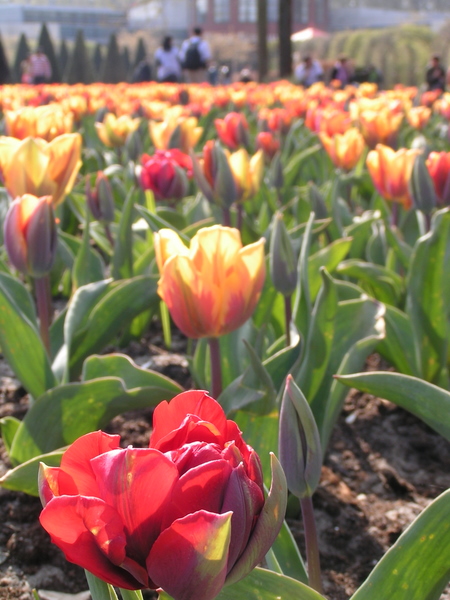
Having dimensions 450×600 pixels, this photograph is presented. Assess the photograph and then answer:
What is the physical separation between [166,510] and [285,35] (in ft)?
54.2

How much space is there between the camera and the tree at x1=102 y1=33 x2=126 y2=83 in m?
20.0

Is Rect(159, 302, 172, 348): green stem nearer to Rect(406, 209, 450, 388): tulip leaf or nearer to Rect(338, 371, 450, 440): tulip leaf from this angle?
Rect(406, 209, 450, 388): tulip leaf

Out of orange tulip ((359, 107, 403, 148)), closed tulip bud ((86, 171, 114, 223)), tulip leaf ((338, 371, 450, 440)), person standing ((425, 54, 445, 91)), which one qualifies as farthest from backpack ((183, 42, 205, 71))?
tulip leaf ((338, 371, 450, 440))

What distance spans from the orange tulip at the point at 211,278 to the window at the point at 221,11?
213 ft

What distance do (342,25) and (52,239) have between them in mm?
70253

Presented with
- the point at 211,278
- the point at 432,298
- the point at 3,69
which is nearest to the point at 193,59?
the point at 3,69

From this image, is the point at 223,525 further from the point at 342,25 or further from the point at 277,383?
the point at 342,25

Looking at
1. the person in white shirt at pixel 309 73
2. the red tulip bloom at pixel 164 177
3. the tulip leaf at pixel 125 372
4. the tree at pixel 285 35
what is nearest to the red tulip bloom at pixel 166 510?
the tulip leaf at pixel 125 372

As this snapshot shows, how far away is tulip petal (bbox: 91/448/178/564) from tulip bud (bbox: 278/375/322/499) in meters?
0.31

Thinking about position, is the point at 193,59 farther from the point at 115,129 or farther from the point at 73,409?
the point at 73,409

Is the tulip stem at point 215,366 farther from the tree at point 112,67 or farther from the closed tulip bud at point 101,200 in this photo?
the tree at point 112,67

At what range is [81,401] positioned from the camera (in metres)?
1.37

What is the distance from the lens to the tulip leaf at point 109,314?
1729mm

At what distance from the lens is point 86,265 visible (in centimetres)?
202
